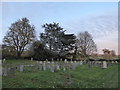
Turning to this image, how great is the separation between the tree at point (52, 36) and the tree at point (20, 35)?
4557 millimetres

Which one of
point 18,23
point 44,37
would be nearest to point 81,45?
point 44,37

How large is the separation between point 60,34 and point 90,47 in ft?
25.6

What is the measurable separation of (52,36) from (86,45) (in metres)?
8.36

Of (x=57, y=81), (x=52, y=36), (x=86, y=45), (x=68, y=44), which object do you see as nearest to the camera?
(x=57, y=81)

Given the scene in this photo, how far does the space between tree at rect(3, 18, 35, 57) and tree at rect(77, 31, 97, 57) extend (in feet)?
38.9

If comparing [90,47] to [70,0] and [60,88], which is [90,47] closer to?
[70,0]

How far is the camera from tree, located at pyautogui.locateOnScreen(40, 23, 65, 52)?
33.3 meters

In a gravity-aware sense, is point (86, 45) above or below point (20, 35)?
below

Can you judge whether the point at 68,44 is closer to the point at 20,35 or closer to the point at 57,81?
the point at 20,35

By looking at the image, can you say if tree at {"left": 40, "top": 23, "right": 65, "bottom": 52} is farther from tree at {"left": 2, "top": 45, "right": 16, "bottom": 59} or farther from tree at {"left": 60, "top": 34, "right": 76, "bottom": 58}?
tree at {"left": 2, "top": 45, "right": 16, "bottom": 59}

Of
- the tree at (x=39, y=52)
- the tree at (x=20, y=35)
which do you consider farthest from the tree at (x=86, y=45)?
the tree at (x=20, y=35)

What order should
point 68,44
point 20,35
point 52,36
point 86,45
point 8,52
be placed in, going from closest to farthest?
point 8,52 < point 20,35 < point 86,45 < point 52,36 < point 68,44

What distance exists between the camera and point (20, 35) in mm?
28000

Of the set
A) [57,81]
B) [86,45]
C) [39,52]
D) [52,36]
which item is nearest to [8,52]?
[39,52]
